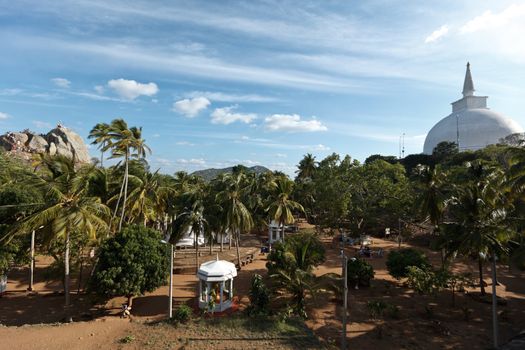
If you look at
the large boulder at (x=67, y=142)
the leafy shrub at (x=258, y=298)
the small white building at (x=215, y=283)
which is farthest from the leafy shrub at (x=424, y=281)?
the large boulder at (x=67, y=142)

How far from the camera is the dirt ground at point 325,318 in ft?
54.1

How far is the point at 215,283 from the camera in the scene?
21.6 metres

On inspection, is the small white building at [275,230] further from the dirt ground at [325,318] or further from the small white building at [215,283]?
the small white building at [215,283]

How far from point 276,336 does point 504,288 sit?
22411 millimetres

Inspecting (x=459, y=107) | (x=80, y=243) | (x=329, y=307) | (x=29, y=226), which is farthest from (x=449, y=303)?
(x=459, y=107)

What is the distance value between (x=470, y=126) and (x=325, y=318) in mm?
93546

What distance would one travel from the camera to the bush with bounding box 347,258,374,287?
977 inches

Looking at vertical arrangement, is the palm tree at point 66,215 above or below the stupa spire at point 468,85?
below

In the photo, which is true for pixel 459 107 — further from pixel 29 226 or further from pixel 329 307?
pixel 29 226

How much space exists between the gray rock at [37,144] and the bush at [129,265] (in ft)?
254

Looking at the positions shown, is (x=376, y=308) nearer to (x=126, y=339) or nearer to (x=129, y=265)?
(x=126, y=339)

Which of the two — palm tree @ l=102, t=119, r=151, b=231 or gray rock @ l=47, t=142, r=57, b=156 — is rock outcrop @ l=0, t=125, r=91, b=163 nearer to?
gray rock @ l=47, t=142, r=57, b=156

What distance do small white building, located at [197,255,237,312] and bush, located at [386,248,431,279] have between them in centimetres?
1325

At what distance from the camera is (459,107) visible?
336ft
